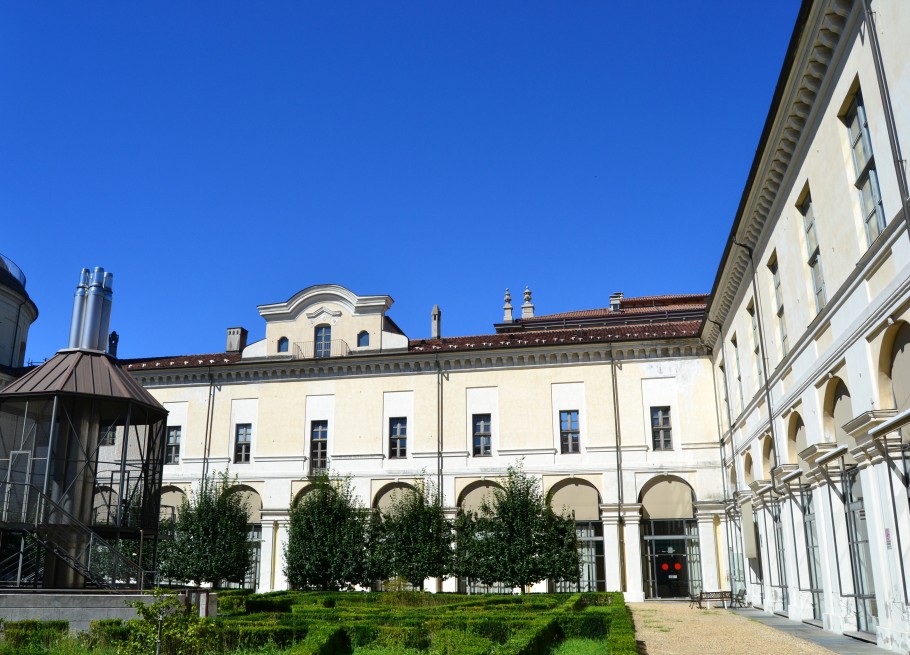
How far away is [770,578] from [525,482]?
1043 centimetres

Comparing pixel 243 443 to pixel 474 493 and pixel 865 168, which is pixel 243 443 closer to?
pixel 474 493

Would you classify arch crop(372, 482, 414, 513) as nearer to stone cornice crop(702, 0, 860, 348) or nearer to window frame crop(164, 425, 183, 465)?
window frame crop(164, 425, 183, 465)

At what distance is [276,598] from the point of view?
26.5m

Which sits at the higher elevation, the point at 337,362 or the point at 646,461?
the point at 337,362

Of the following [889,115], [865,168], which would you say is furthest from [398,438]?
[889,115]

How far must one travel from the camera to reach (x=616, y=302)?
5131cm

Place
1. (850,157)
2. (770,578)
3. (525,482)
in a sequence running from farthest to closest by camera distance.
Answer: (525,482) < (770,578) < (850,157)

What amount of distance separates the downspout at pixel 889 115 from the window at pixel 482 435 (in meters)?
→ 24.0

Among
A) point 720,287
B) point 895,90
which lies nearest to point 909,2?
point 895,90

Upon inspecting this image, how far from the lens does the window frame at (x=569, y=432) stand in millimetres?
33969

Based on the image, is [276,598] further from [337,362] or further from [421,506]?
[337,362]

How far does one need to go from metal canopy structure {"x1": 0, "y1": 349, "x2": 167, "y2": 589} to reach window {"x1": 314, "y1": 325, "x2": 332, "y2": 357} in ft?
56.4

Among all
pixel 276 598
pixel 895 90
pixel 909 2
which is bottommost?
pixel 276 598

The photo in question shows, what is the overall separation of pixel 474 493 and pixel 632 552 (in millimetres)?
6878
